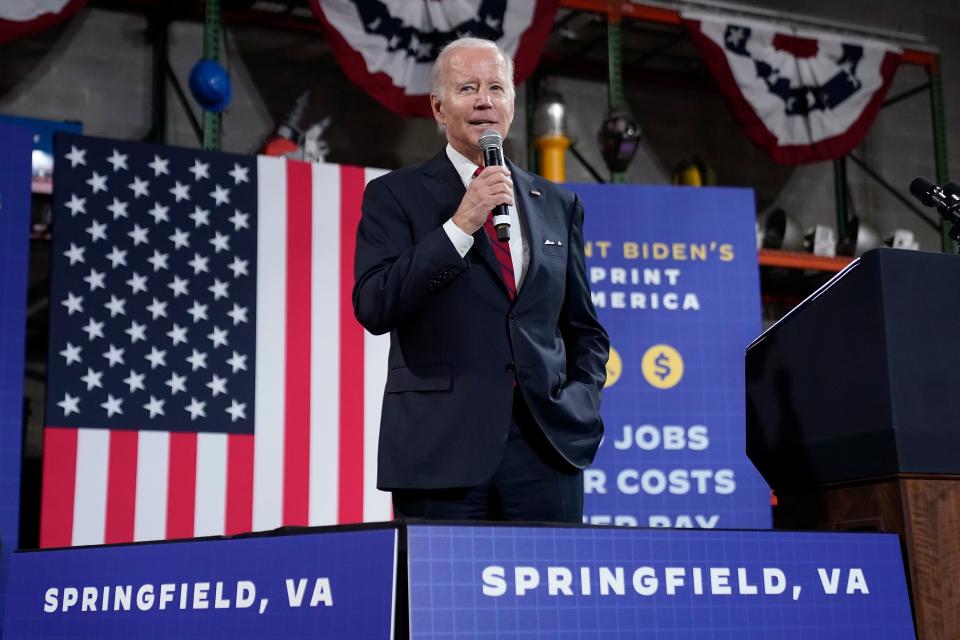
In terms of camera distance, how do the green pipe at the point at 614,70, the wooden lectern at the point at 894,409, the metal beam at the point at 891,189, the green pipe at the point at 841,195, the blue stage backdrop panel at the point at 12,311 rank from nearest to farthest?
the wooden lectern at the point at 894,409
the blue stage backdrop panel at the point at 12,311
the green pipe at the point at 614,70
the green pipe at the point at 841,195
the metal beam at the point at 891,189

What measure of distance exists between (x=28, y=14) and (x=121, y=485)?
1.74 metres

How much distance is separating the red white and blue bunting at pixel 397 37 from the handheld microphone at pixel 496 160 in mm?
3008

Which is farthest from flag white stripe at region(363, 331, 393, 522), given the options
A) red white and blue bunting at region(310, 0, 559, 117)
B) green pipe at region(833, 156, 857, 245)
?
green pipe at region(833, 156, 857, 245)

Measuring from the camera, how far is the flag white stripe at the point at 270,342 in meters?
3.82

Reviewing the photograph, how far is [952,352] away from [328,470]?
8.84 feet

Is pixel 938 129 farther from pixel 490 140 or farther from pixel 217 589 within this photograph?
pixel 217 589

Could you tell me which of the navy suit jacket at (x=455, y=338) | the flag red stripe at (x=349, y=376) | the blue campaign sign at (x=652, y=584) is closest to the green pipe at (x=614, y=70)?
the flag red stripe at (x=349, y=376)

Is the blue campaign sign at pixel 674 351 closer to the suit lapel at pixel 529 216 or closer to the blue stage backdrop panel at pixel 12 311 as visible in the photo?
the blue stage backdrop panel at pixel 12 311

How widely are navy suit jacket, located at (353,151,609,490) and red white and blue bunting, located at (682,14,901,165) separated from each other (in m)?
3.87

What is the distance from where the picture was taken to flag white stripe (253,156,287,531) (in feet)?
12.5

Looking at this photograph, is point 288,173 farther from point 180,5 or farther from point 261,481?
point 180,5

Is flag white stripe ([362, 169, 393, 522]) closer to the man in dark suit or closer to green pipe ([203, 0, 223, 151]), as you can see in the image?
green pipe ([203, 0, 223, 151])

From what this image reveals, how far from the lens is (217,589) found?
1250 millimetres

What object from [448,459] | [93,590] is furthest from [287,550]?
[448,459]
